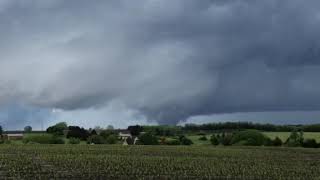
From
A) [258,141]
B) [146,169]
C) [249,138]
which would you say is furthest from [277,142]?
[146,169]

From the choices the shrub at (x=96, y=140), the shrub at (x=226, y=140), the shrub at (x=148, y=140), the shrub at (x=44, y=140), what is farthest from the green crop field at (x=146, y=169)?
the shrub at (x=96, y=140)

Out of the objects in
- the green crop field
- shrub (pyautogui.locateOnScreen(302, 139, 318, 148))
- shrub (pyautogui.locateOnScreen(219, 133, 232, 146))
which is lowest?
the green crop field

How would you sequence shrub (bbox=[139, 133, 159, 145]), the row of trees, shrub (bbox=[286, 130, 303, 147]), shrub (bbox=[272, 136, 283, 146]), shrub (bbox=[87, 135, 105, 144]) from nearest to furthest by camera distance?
shrub (bbox=[286, 130, 303, 147])
the row of trees
shrub (bbox=[272, 136, 283, 146])
shrub (bbox=[139, 133, 159, 145])
shrub (bbox=[87, 135, 105, 144])

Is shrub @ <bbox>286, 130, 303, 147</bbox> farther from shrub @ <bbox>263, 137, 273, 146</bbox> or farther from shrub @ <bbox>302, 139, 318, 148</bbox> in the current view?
shrub @ <bbox>263, 137, 273, 146</bbox>

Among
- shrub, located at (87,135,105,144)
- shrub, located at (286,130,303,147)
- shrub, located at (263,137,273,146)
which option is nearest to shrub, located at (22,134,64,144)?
shrub, located at (87,135,105,144)

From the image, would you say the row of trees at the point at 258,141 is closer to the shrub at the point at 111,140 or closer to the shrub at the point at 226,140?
the shrub at the point at 226,140

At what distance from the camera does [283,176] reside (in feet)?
225

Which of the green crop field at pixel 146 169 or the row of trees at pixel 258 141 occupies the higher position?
the row of trees at pixel 258 141

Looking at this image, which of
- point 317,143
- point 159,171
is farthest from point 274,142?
point 159,171

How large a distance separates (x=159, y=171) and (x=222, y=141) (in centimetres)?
12863

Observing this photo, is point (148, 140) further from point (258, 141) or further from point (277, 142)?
point (277, 142)

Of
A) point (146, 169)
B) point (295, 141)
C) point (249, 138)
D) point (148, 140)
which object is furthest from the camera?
point (148, 140)

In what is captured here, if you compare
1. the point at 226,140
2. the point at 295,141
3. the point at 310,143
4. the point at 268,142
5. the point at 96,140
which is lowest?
the point at 310,143

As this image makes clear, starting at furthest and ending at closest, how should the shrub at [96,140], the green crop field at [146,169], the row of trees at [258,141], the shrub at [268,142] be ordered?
Answer: 1. the shrub at [96,140]
2. the shrub at [268,142]
3. the row of trees at [258,141]
4. the green crop field at [146,169]
